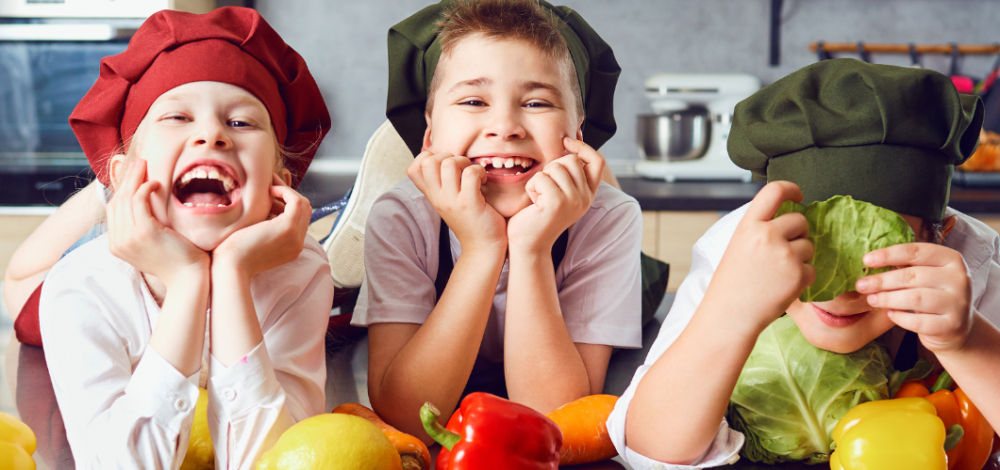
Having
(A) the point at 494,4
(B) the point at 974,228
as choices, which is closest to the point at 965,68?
(B) the point at 974,228

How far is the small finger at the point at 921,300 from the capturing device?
61 cm

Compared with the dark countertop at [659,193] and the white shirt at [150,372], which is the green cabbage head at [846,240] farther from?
the dark countertop at [659,193]

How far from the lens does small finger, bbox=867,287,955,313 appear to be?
613 mm

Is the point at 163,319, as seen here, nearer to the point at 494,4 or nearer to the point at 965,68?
the point at 494,4

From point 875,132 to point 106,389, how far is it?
87cm

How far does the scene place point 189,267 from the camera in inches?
29.2

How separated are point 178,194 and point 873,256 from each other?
0.75 metres

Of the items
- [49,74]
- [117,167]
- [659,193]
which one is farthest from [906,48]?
[49,74]

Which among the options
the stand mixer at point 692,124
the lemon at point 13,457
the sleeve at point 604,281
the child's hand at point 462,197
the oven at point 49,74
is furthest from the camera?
the stand mixer at point 692,124

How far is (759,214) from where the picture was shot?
64 centimetres

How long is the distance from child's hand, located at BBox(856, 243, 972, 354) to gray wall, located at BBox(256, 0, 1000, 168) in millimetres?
2571

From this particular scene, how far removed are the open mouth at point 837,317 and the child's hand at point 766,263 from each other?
10cm

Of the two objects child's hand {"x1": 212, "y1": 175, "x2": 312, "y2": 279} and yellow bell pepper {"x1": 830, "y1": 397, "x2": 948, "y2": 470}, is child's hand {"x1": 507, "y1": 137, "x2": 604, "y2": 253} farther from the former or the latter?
yellow bell pepper {"x1": 830, "y1": 397, "x2": 948, "y2": 470}

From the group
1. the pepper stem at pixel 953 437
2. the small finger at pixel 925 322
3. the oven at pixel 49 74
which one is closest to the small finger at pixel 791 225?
the small finger at pixel 925 322
